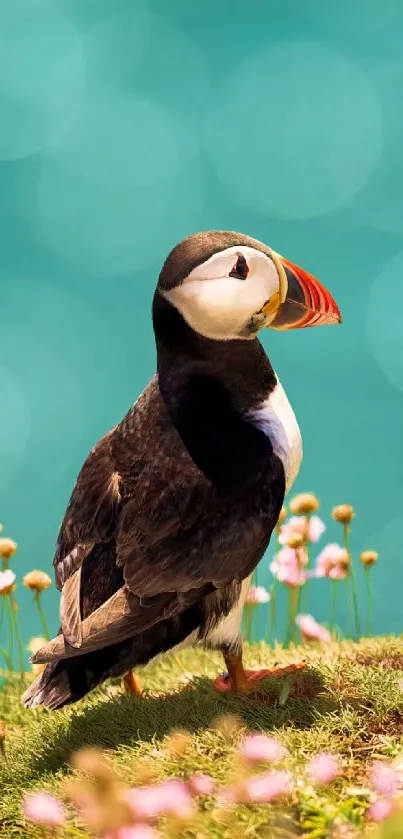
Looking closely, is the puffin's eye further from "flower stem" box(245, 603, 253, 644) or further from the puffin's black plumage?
"flower stem" box(245, 603, 253, 644)

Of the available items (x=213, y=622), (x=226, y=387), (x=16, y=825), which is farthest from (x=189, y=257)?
(x=16, y=825)

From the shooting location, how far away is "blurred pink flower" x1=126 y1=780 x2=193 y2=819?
2836 mm

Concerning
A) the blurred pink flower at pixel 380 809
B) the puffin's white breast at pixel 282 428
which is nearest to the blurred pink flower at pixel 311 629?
the puffin's white breast at pixel 282 428

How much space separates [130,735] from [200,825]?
0.88 m

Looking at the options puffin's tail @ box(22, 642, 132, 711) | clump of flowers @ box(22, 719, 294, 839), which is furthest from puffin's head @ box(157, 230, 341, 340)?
clump of flowers @ box(22, 719, 294, 839)

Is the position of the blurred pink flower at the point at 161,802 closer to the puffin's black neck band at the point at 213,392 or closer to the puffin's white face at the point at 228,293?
the puffin's black neck band at the point at 213,392

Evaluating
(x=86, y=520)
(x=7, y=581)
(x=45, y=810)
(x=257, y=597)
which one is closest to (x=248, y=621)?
(x=257, y=597)

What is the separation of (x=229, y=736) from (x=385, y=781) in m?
0.76

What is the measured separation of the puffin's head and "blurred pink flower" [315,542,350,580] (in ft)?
5.52

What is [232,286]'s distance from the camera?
3803mm

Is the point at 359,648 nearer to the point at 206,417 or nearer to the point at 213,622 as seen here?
the point at 213,622

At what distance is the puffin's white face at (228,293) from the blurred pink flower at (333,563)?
178cm

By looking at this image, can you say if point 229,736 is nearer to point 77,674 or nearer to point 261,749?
point 261,749

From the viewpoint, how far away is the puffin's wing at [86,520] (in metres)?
3.86
